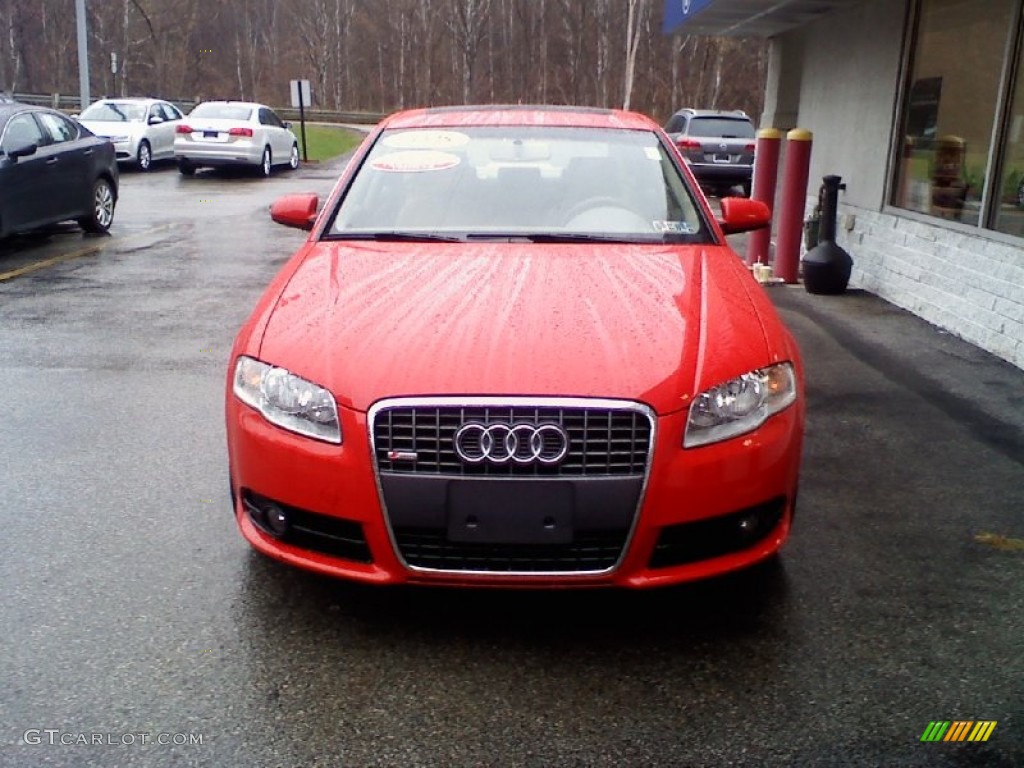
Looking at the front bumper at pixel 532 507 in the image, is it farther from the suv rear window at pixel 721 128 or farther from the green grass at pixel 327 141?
the green grass at pixel 327 141

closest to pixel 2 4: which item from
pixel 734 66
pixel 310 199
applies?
pixel 734 66

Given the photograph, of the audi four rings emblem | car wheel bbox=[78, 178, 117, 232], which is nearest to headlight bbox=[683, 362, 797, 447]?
the audi four rings emblem

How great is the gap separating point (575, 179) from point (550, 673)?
2.36 m

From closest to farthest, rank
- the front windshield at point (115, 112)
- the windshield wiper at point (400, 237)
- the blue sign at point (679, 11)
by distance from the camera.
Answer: the windshield wiper at point (400, 237) < the blue sign at point (679, 11) < the front windshield at point (115, 112)

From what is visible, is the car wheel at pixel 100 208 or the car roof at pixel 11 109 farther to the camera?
the car wheel at pixel 100 208

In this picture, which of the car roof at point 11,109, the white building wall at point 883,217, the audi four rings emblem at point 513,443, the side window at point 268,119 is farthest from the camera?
the side window at point 268,119

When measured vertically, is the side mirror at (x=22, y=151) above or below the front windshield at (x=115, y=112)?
below

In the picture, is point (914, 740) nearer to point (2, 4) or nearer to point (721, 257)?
point (721, 257)

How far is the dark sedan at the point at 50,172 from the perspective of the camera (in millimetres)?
10484

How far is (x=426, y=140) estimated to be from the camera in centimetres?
477

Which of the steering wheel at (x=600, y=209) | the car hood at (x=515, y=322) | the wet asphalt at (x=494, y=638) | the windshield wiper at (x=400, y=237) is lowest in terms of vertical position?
the wet asphalt at (x=494, y=638)

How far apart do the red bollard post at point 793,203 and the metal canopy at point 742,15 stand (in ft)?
6.52

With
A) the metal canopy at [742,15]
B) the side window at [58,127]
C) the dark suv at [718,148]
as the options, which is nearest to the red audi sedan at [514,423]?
the metal canopy at [742,15]

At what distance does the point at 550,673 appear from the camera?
297 cm
